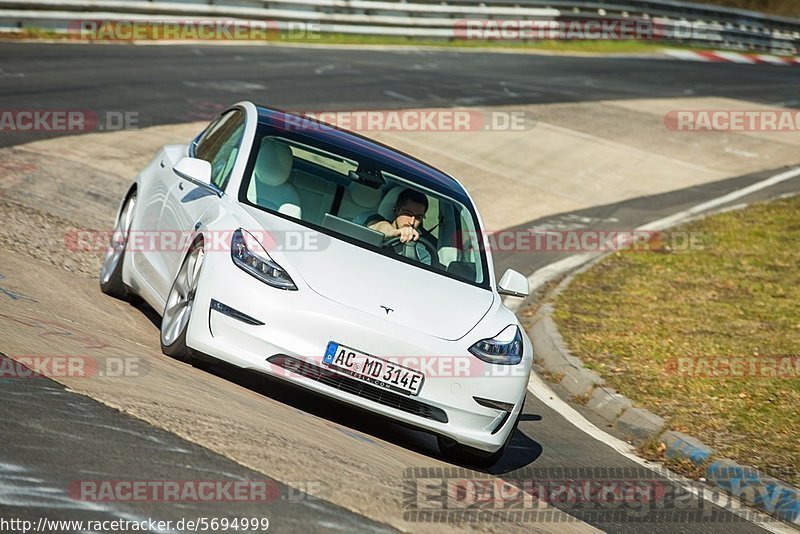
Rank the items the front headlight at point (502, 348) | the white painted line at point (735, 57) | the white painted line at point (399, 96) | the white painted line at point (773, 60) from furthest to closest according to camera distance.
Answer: the white painted line at point (773, 60) < the white painted line at point (735, 57) < the white painted line at point (399, 96) < the front headlight at point (502, 348)

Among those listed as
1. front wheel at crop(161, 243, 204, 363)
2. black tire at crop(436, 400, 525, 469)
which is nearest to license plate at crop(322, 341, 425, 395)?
black tire at crop(436, 400, 525, 469)

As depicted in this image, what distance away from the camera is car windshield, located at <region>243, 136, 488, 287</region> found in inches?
298

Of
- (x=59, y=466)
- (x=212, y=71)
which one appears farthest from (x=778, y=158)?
(x=59, y=466)

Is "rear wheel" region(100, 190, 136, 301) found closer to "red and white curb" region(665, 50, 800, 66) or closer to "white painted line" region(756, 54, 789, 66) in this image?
"red and white curb" region(665, 50, 800, 66)

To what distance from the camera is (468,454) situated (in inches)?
267

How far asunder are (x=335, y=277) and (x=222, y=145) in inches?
78.9

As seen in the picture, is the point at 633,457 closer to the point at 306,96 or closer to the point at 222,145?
the point at 222,145

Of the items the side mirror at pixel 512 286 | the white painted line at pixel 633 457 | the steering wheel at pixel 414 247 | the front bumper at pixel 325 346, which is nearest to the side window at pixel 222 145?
the steering wheel at pixel 414 247

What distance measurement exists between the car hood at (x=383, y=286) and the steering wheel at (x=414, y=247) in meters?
0.29

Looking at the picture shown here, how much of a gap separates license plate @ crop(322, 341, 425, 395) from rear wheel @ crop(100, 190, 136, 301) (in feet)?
8.65

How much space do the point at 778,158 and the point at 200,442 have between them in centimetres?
1837

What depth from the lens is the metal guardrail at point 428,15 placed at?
23.7m

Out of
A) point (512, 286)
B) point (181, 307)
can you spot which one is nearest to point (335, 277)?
point (181, 307)

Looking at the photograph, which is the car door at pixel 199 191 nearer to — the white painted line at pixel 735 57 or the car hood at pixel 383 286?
the car hood at pixel 383 286
